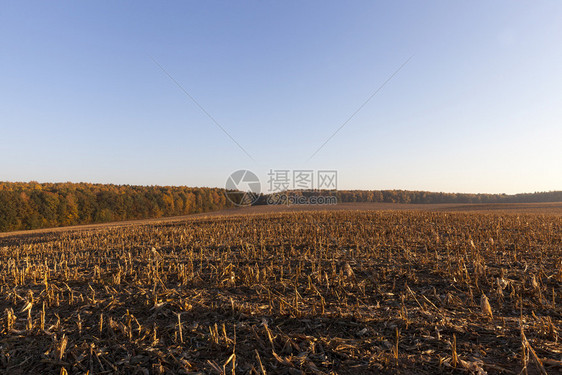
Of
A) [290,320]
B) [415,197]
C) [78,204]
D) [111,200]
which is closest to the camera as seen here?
[290,320]

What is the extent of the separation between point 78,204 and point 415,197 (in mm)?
102656

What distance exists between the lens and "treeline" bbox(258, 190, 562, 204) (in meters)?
90.9

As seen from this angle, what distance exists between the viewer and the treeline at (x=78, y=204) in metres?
43.8

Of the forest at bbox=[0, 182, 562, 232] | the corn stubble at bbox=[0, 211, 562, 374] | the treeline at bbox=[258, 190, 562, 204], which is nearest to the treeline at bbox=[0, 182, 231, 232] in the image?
the forest at bbox=[0, 182, 562, 232]

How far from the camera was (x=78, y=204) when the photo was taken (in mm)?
52406

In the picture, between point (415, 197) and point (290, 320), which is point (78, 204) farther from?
point (415, 197)

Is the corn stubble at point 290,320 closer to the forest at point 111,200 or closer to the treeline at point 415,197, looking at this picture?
the forest at point 111,200

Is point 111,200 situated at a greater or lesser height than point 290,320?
greater

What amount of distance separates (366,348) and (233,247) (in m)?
9.32

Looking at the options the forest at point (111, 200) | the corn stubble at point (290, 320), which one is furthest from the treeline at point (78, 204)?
the corn stubble at point (290, 320)

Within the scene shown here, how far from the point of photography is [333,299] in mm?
6031

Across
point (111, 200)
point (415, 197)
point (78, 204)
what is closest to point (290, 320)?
point (78, 204)

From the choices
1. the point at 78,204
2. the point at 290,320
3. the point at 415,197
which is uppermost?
the point at 415,197

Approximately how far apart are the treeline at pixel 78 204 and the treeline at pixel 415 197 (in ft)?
95.1
